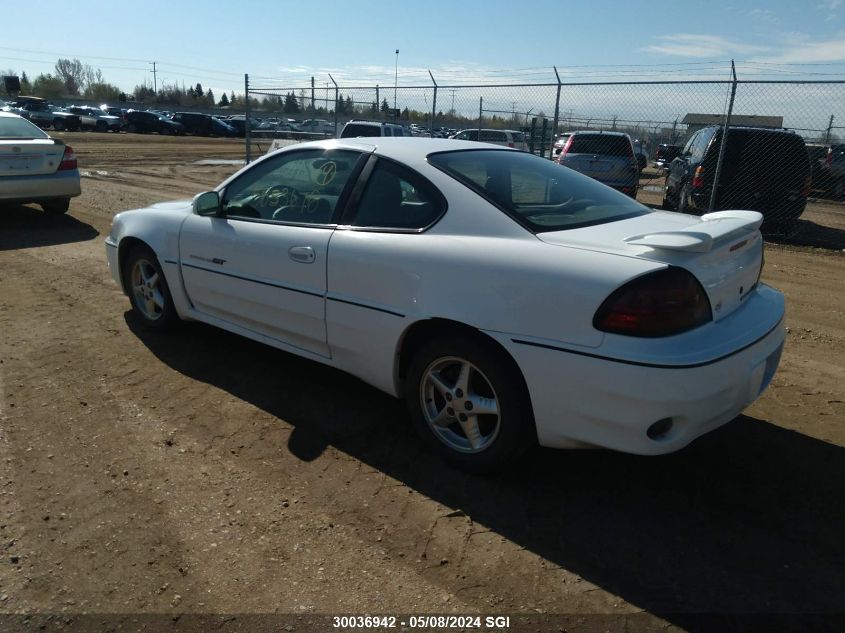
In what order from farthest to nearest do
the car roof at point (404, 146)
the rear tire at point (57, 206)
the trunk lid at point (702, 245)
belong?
the rear tire at point (57, 206) → the car roof at point (404, 146) → the trunk lid at point (702, 245)

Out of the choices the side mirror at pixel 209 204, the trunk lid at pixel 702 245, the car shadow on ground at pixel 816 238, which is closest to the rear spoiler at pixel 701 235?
the trunk lid at pixel 702 245

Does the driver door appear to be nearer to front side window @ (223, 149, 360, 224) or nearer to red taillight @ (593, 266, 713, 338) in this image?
front side window @ (223, 149, 360, 224)

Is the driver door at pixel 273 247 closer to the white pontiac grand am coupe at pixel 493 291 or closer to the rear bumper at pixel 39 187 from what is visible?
the white pontiac grand am coupe at pixel 493 291

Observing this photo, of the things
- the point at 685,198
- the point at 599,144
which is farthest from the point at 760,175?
the point at 599,144

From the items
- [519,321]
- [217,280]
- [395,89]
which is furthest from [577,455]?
[395,89]

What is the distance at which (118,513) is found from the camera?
2818 millimetres

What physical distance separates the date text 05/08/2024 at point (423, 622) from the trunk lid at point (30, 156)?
8607 millimetres

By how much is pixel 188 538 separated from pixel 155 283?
2.66 metres

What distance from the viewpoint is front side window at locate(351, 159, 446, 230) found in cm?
325

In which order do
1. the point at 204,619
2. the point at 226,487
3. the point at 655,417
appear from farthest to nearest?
the point at 226,487, the point at 655,417, the point at 204,619

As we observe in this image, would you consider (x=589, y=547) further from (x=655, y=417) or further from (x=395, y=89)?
(x=395, y=89)

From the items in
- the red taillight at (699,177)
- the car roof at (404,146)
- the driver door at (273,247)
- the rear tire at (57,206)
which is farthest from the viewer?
the red taillight at (699,177)

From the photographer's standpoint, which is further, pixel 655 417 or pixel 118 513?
pixel 118 513

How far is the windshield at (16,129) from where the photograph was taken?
29.4 ft
